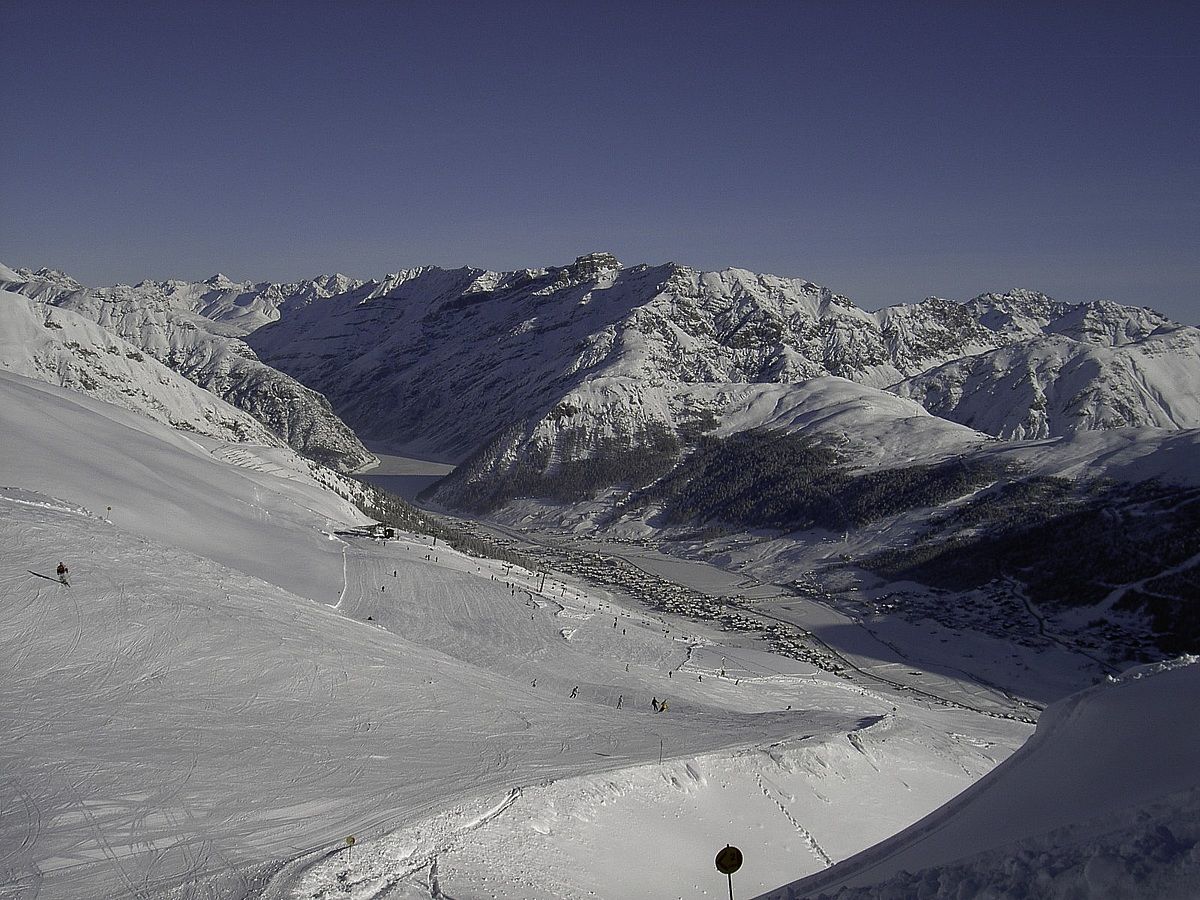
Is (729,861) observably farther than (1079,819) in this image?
Yes

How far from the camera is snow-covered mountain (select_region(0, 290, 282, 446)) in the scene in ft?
508

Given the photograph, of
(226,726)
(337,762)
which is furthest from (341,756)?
(226,726)

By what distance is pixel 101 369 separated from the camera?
162m

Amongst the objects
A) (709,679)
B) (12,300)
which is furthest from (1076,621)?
(12,300)

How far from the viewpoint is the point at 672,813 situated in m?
22.9

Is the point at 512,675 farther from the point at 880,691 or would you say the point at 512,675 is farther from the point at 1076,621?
the point at 1076,621

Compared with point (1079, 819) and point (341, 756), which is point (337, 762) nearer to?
point (341, 756)

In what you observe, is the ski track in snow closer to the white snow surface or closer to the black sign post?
the black sign post

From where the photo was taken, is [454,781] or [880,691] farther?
[880,691]

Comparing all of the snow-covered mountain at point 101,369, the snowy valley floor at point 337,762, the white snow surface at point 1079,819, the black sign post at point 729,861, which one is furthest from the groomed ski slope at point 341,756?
the snow-covered mountain at point 101,369

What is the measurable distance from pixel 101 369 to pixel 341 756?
170749mm

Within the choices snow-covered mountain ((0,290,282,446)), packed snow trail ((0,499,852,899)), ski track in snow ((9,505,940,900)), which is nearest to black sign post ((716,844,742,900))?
ski track in snow ((9,505,940,900))

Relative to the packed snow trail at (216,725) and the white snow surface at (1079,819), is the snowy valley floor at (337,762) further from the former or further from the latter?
the white snow surface at (1079,819)

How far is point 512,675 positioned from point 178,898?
101 feet
